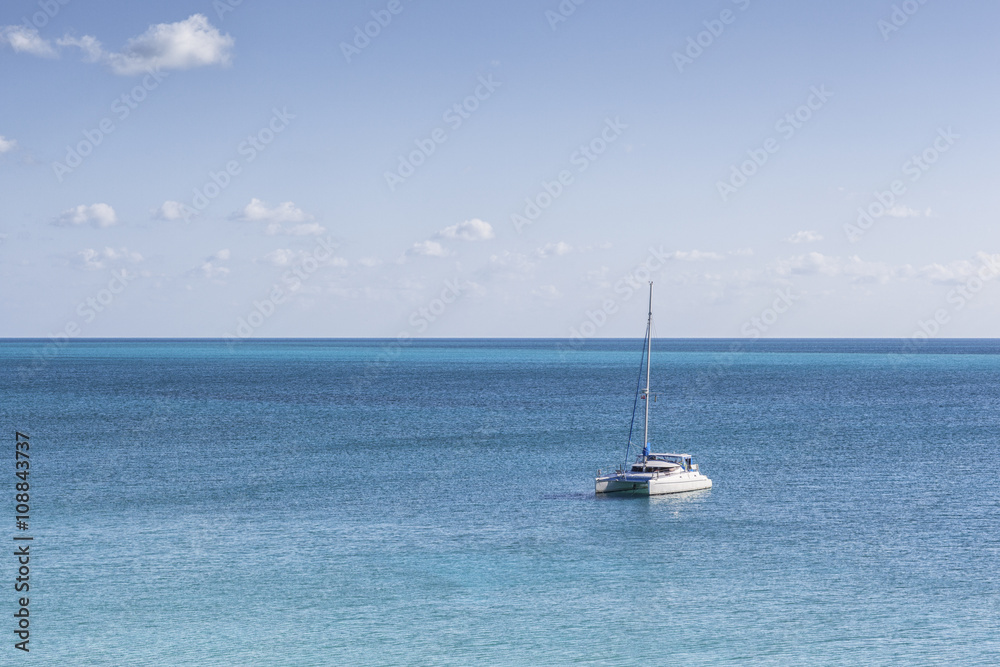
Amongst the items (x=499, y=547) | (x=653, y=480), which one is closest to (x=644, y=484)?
(x=653, y=480)

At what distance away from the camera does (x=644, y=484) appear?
62.6 meters

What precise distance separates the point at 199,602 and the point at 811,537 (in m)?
29.2

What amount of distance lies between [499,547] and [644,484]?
58.2 ft

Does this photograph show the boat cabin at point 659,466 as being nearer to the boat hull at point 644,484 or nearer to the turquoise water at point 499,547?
the boat hull at point 644,484

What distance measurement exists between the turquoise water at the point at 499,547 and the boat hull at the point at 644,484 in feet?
4.29

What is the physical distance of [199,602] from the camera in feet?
126

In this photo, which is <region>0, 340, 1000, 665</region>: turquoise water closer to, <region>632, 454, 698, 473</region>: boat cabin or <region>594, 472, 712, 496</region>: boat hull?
<region>594, 472, 712, 496</region>: boat hull

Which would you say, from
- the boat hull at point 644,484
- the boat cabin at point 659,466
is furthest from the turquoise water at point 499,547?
the boat cabin at point 659,466

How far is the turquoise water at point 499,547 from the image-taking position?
3462 centimetres

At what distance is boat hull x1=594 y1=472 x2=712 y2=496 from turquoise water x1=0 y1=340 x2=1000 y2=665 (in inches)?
51.5

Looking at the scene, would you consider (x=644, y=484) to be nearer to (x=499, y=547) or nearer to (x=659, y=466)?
(x=659, y=466)

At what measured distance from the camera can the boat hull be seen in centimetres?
6220

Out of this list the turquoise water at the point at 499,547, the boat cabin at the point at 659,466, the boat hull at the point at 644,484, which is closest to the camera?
the turquoise water at the point at 499,547

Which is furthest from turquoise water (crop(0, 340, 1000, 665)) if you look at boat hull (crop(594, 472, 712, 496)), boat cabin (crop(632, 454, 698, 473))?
boat cabin (crop(632, 454, 698, 473))
